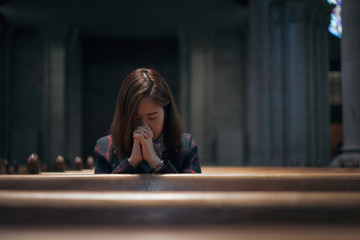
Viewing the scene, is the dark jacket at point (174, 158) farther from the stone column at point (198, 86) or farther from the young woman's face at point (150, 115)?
the stone column at point (198, 86)

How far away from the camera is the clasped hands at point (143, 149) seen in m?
2.16

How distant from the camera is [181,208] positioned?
1.03 m

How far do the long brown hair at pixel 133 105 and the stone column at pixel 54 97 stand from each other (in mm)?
18468

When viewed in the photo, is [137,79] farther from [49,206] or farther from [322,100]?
[322,100]

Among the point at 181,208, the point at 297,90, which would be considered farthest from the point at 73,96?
the point at 181,208

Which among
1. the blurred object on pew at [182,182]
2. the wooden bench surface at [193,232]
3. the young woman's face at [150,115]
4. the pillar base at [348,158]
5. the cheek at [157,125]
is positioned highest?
the young woman's face at [150,115]

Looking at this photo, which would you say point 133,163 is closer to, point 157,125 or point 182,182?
point 157,125

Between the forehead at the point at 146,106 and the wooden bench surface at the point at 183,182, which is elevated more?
the forehead at the point at 146,106

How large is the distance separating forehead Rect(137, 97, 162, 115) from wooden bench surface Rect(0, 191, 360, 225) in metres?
1.26

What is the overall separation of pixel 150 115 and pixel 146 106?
0.06 metres

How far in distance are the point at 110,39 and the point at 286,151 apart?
535 inches

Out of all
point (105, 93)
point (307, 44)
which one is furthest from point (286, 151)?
point (105, 93)

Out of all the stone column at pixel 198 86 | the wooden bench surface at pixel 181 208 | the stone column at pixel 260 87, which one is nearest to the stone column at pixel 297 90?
the stone column at pixel 260 87

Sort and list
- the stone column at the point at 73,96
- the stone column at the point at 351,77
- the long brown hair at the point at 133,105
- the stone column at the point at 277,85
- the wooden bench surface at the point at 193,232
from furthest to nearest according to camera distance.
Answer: the stone column at the point at 73,96
the stone column at the point at 277,85
the stone column at the point at 351,77
the long brown hair at the point at 133,105
the wooden bench surface at the point at 193,232
